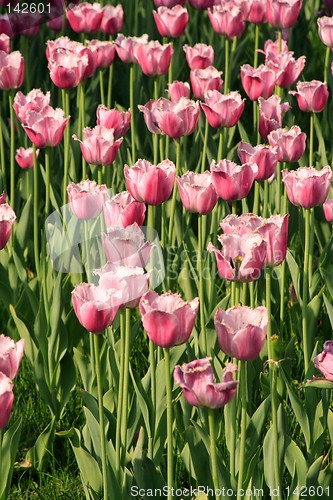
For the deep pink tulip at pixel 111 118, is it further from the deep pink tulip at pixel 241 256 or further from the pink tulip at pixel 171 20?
the deep pink tulip at pixel 241 256

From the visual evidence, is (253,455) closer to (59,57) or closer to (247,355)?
(247,355)

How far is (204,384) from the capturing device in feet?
5.20

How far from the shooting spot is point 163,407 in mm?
Answer: 2277

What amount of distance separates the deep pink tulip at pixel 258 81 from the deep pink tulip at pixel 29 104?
2.19ft

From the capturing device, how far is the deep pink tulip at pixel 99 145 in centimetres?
259

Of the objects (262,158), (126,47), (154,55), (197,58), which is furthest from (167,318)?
(126,47)

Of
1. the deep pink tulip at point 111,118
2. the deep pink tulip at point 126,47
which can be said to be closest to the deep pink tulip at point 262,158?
the deep pink tulip at point 111,118

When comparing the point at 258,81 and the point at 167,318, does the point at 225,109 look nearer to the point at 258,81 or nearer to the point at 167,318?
the point at 258,81

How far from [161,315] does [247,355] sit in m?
0.19

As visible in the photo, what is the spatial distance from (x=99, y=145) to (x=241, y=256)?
862 mm

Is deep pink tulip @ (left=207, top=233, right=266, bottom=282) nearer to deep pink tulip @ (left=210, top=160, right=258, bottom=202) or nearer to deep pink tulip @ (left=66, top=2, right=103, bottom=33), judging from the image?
deep pink tulip @ (left=210, top=160, right=258, bottom=202)

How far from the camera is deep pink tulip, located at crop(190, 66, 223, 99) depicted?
3051 mm

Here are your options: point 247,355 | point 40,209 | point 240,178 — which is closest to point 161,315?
point 247,355

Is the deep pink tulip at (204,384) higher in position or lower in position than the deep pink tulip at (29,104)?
lower
